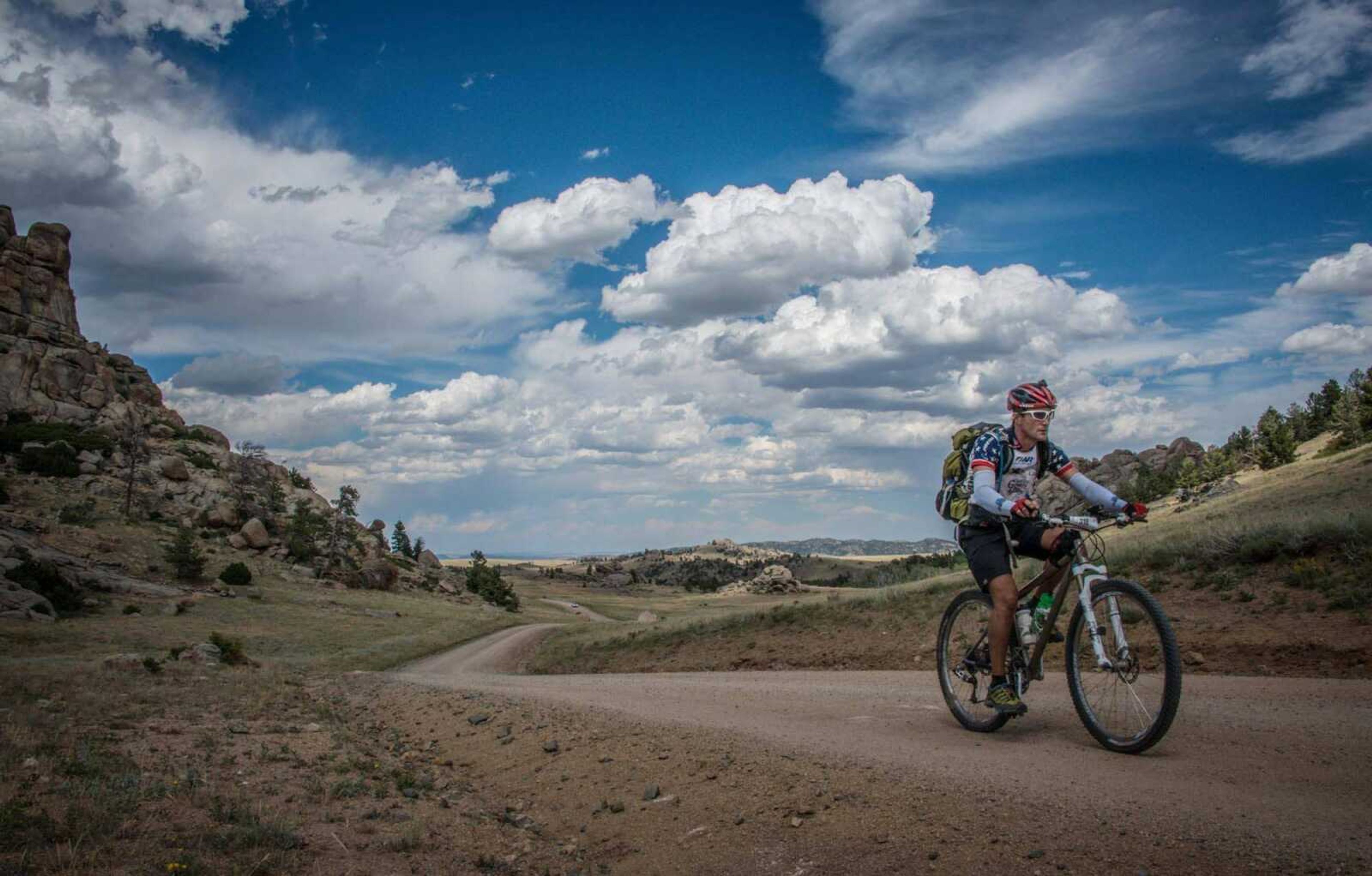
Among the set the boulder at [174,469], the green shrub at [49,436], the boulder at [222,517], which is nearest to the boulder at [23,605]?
the boulder at [222,517]

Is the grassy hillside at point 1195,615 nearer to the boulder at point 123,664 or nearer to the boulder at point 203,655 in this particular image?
the boulder at point 203,655

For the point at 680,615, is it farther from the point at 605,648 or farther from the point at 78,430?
the point at 78,430

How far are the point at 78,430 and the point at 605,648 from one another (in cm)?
8230

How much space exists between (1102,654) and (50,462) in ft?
284

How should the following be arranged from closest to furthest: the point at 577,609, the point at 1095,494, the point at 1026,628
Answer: the point at 1095,494, the point at 1026,628, the point at 577,609

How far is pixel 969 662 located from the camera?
7.50 m

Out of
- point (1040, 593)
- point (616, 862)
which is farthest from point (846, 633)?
point (616, 862)

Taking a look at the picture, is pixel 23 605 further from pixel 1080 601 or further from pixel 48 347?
pixel 48 347

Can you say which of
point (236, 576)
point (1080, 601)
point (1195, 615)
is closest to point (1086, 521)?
point (1080, 601)

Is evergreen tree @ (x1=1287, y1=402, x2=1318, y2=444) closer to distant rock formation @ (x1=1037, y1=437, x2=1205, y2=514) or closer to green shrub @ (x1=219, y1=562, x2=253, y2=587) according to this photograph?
distant rock formation @ (x1=1037, y1=437, x2=1205, y2=514)

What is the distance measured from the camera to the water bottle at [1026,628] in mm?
6871

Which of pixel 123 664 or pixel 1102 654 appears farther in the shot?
pixel 123 664

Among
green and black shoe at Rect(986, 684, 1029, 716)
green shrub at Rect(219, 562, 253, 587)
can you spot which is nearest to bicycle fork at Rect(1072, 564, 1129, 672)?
green and black shoe at Rect(986, 684, 1029, 716)

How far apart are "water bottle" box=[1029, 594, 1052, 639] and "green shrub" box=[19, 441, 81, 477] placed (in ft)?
279
